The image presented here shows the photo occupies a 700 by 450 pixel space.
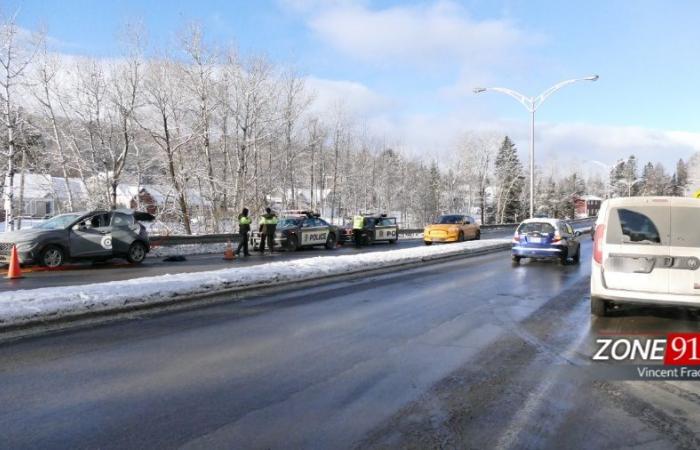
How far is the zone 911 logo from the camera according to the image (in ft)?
19.6

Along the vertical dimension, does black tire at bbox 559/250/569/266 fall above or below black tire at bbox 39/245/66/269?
below

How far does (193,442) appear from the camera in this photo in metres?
3.69

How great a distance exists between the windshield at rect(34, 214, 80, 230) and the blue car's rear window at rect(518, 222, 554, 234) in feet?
46.1

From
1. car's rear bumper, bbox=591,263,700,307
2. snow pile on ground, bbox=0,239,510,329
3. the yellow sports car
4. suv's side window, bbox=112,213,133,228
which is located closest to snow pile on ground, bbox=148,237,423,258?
suv's side window, bbox=112,213,133,228

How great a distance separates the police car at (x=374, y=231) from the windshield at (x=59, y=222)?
16141 mm

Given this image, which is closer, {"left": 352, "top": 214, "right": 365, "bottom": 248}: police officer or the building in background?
{"left": 352, "top": 214, "right": 365, "bottom": 248}: police officer

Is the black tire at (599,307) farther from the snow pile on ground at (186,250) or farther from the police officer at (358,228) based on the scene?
the police officer at (358,228)

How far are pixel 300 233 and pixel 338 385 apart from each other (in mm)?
19710

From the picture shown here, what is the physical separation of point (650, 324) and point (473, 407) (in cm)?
497

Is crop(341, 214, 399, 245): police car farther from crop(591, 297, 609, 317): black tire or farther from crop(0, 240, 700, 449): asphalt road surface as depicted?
crop(591, 297, 609, 317): black tire

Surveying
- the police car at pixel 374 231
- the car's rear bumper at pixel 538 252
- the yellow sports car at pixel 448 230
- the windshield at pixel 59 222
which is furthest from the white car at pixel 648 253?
the police car at pixel 374 231

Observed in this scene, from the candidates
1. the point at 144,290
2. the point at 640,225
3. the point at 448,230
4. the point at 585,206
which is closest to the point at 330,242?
the point at 448,230

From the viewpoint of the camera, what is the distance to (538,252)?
16.8 meters

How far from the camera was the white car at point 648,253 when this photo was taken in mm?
7434
